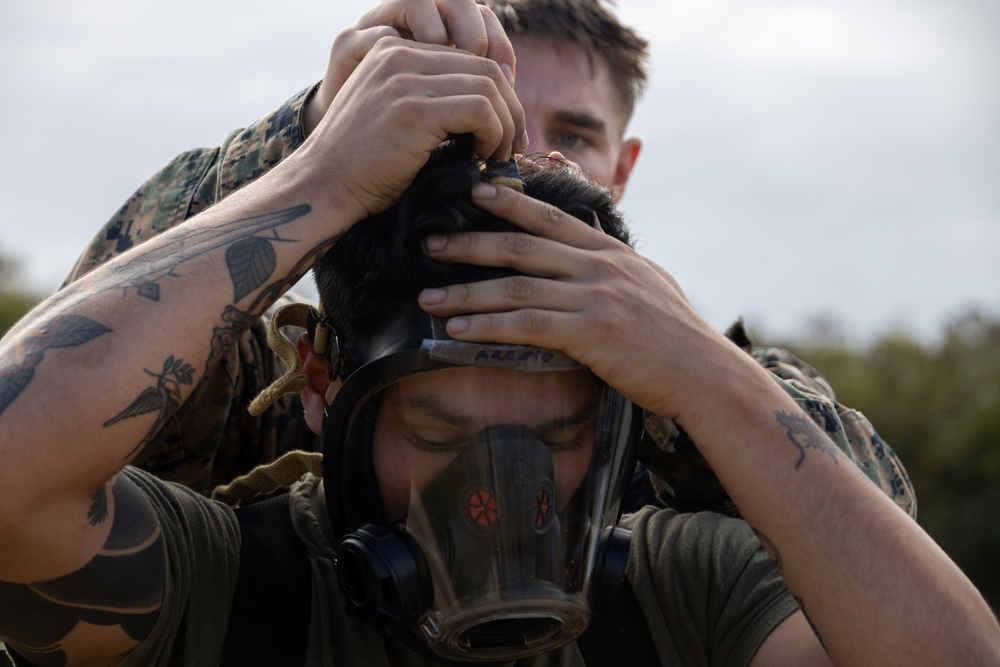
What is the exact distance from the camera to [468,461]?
2123 millimetres

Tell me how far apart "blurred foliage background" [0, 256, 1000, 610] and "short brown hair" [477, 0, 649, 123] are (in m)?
7.16

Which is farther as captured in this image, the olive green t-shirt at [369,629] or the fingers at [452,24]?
the fingers at [452,24]

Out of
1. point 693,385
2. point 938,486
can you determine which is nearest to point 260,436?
point 693,385

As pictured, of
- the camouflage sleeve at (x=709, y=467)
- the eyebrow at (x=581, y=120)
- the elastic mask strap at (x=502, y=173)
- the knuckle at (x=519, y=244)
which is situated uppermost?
the eyebrow at (x=581, y=120)

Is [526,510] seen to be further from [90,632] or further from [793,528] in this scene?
[90,632]

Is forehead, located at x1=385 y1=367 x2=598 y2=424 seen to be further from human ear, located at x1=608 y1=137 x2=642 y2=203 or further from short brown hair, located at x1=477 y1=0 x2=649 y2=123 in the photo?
human ear, located at x1=608 y1=137 x2=642 y2=203

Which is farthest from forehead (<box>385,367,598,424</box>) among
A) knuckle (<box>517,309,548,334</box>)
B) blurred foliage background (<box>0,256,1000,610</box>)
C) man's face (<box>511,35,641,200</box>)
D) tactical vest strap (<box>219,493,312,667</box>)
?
blurred foliage background (<box>0,256,1000,610</box>)

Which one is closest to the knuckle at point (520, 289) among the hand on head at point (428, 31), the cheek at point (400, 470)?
the cheek at point (400, 470)

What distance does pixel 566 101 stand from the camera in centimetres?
424

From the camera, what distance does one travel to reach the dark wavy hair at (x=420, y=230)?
221cm

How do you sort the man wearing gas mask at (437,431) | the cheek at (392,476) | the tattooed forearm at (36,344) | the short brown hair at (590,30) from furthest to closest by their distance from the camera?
1. the short brown hair at (590,30)
2. the cheek at (392,476)
3. the man wearing gas mask at (437,431)
4. the tattooed forearm at (36,344)

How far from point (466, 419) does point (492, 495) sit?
0.51 ft

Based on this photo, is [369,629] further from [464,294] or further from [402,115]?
[402,115]

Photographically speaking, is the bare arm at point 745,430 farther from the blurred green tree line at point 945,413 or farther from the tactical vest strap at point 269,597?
the blurred green tree line at point 945,413
